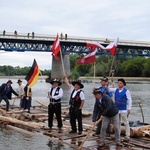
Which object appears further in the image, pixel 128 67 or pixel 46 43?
pixel 128 67

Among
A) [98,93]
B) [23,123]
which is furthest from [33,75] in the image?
[98,93]

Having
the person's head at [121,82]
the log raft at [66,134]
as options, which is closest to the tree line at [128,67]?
the log raft at [66,134]

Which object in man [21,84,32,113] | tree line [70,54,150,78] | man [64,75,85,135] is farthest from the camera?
tree line [70,54,150,78]

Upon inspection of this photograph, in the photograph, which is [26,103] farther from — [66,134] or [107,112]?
[107,112]

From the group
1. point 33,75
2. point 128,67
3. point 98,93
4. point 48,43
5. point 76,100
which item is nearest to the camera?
point 98,93

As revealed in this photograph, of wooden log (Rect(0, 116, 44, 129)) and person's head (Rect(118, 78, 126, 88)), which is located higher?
person's head (Rect(118, 78, 126, 88))

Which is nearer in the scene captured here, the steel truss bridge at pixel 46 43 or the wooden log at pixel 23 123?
the wooden log at pixel 23 123

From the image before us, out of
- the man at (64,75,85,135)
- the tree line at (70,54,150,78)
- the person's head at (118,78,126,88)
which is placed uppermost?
the tree line at (70,54,150,78)

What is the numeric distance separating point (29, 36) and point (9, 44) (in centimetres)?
747

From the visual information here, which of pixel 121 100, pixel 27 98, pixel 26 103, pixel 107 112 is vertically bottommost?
pixel 26 103

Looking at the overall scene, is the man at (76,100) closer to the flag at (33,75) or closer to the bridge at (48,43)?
the flag at (33,75)

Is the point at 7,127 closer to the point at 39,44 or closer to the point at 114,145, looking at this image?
the point at 114,145

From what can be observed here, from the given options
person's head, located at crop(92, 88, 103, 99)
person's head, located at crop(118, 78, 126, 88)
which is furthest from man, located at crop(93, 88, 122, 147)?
person's head, located at crop(118, 78, 126, 88)

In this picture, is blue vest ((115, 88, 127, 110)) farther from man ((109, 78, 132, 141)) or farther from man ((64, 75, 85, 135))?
man ((64, 75, 85, 135))
